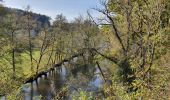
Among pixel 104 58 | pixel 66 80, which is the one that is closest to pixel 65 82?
pixel 66 80

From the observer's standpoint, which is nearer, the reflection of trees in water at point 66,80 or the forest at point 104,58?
Answer: the forest at point 104,58

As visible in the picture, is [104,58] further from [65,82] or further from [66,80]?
[66,80]

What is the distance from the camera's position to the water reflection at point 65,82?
2288 inches

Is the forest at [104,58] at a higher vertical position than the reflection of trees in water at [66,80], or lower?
higher

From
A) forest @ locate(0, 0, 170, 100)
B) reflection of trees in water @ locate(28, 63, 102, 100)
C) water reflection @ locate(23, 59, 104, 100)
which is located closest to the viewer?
forest @ locate(0, 0, 170, 100)

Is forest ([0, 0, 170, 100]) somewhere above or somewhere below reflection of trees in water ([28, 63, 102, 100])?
above

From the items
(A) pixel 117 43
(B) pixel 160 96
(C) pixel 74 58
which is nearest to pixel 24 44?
(C) pixel 74 58

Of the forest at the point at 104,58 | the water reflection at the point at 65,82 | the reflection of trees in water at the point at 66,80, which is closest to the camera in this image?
the forest at the point at 104,58

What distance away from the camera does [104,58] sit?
4756 cm

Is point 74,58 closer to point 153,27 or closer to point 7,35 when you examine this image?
point 7,35

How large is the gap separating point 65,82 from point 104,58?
29.1 m

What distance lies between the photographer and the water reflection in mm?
58122

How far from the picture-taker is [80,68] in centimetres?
10119

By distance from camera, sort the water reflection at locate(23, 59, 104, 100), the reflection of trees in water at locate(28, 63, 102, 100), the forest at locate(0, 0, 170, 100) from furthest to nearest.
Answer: the reflection of trees in water at locate(28, 63, 102, 100)
the water reflection at locate(23, 59, 104, 100)
the forest at locate(0, 0, 170, 100)
